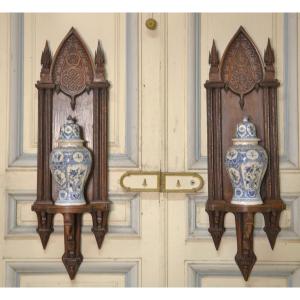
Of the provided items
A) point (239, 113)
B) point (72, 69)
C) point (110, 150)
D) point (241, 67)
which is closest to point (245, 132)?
point (239, 113)

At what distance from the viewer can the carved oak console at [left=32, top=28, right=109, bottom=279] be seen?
129 centimetres

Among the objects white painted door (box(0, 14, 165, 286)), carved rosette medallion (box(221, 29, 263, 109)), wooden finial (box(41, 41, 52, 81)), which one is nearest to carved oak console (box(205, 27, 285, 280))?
carved rosette medallion (box(221, 29, 263, 109))

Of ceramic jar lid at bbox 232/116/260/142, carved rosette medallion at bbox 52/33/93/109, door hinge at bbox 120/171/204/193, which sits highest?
carved rosette medallion at bbox 52/33/93/109

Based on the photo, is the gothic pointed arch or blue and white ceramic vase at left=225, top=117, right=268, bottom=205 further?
the gothic pointed arch

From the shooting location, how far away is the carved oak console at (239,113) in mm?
1280

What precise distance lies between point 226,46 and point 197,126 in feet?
0.80

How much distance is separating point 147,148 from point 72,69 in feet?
1.03

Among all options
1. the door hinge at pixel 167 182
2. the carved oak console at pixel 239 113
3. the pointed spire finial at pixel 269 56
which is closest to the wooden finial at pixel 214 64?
the carved oak console at pixel 239 113

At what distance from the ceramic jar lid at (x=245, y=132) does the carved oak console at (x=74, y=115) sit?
37 cm

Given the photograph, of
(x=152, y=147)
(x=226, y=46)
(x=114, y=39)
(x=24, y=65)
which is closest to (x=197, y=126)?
(x=152, y=147)

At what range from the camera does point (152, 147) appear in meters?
1.32

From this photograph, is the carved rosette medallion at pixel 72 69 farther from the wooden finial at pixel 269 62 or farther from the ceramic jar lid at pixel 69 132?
the wooden finial at pixel 269 62

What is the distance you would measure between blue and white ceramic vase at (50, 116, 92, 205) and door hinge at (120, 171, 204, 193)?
0.13 metres

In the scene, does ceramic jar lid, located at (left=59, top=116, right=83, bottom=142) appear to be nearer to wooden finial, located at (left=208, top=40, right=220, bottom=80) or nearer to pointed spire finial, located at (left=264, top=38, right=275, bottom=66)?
wooden finial, located at (left=208, top=40, right=220, bottom=80)
